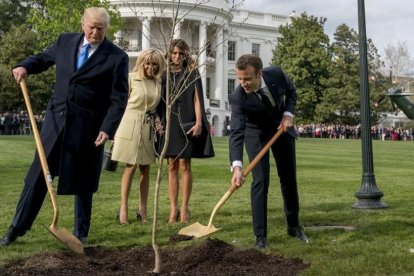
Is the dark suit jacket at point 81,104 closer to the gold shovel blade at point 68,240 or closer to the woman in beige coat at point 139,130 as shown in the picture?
the gold shovel blade at point 68,240

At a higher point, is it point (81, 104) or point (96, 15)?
point (96, 15)

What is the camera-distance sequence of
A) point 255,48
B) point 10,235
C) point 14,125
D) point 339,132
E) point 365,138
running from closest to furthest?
point 10,235, point 365,138, point 14,125, point 339,132, point 255,48

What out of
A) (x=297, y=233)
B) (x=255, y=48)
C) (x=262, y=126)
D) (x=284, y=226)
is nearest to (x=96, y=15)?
(x=262, y=126)

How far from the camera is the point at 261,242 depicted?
5879mm

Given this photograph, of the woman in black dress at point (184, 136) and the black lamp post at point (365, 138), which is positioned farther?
the black lamp post at point (365, 138)

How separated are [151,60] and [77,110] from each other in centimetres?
160

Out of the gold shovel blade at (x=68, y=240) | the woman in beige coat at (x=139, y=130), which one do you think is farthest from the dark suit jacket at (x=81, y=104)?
the woman in beige coat at (x=139, y=130)

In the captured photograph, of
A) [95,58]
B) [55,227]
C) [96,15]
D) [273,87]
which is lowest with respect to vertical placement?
[55,227]

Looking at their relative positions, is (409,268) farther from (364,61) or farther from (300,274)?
(364,61)

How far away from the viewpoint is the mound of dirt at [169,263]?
15.7ft

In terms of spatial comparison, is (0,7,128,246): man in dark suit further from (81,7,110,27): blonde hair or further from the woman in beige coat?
the woman in beige coat

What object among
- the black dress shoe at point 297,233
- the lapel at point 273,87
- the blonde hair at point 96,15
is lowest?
the black dress shoe at point 297,233

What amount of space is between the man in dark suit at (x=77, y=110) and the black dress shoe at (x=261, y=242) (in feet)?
5.19

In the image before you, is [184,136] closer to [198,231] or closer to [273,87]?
[273,87]
